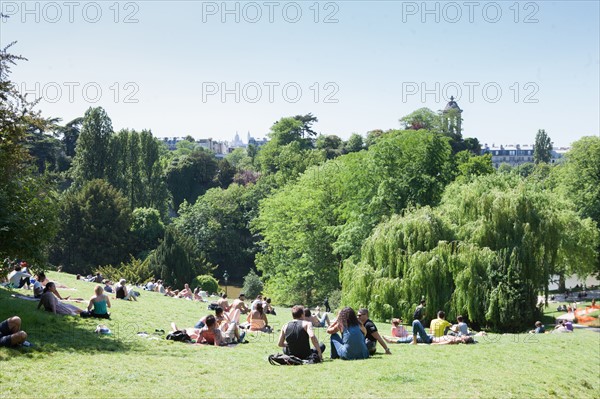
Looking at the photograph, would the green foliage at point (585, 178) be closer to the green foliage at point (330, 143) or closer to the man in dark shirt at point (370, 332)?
the man in dark shirt at point (370, 332)

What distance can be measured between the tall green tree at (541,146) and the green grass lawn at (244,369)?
141383 millimetres

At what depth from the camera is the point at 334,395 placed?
10773 millimetres

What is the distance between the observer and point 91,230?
57406 millimetres

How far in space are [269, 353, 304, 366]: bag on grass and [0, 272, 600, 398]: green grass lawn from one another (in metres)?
0.19

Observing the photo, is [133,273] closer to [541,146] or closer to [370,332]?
[370,332]

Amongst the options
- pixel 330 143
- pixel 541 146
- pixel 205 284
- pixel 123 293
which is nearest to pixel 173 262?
pixel 205 284

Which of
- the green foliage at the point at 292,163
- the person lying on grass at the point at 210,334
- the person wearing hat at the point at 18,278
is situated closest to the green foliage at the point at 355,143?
the green foliage at the point at 292,163

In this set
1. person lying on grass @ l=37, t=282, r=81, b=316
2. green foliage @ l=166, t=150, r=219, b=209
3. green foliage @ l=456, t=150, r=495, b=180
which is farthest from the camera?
green foliage @ l=166, t=150, r=219, b=209

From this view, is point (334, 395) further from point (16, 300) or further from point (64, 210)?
point (64, 210)

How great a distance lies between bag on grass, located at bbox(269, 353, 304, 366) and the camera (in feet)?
43.0

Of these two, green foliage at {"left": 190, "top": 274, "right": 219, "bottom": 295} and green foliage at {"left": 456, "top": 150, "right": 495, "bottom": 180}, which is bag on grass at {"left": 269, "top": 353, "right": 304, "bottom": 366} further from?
green foliage at {"left": 190, "top": 274, "right": 219, "bottom": 295}

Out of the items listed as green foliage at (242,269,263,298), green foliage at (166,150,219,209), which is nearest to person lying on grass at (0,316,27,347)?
green foliage at (242,269,263,298)

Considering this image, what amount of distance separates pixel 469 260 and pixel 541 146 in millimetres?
133322

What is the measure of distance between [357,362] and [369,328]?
4.28 feet
